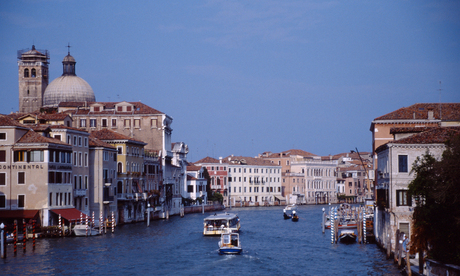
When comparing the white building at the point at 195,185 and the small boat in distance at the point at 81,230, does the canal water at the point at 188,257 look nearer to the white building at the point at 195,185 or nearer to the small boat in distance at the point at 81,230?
the small boat in distance at the point at 81,230

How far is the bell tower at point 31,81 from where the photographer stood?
79.5 meters

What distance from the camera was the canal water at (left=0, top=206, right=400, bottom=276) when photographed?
2917 centimetres

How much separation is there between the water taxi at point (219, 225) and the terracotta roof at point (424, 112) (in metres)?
11.8

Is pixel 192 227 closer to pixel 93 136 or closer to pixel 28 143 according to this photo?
pixel 93 136

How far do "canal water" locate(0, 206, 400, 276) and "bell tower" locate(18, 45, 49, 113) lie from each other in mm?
39173

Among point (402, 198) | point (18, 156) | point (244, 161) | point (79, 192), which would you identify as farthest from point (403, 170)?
point (244, 161)

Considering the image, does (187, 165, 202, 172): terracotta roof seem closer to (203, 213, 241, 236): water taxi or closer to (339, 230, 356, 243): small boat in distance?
(203, 213, 241, 236): water taxi

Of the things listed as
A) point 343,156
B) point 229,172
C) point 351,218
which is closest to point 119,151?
point 351,218

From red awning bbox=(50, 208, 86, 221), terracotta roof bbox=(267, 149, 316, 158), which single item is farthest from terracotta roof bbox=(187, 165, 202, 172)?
red awning bbox=(50, 208, 86, 221)

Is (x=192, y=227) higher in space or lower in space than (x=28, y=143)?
lower

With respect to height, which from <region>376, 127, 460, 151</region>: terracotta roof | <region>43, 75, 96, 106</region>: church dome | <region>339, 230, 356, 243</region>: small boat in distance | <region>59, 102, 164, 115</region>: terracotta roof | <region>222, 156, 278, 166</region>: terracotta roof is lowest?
<region>339, 230, 356, 243</region>: small boat in distance

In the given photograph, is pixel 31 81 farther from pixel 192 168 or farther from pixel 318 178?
pixel 318 178

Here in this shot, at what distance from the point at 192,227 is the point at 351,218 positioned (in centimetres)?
1261

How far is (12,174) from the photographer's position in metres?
41.7
